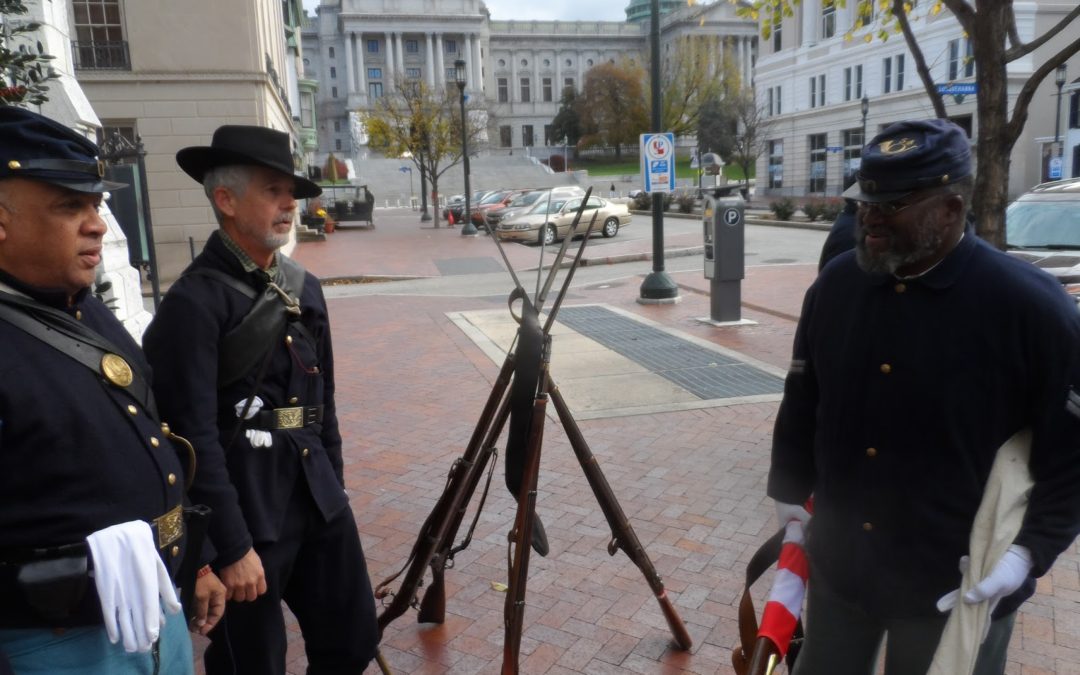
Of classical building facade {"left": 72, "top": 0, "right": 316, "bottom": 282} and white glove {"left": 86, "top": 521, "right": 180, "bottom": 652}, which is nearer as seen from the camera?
white glove {"left": 86, "top": 521, "right": 180, "bottom": 652}

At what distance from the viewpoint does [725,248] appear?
34.0 ft

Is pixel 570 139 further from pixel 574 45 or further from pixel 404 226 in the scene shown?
pixel 404 226

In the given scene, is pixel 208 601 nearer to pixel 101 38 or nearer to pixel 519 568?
pixel 519 568

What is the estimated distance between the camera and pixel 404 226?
122 feet

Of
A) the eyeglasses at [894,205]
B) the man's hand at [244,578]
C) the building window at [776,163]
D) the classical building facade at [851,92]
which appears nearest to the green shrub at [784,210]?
the classical building facade at [851,92]

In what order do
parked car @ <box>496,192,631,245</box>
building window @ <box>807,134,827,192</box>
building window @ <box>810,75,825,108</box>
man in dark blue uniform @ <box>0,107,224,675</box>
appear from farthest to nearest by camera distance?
building window @ <box>807,134,827,192</box>, building window @ <box>810,75,825,108</box>, parked car @ <box>496,192,631,245</box>, man in dark blue uniform @ <box>0,107,224,675</box>

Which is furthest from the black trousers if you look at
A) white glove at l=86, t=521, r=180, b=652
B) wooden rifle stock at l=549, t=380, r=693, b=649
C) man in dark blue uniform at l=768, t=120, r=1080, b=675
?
man in dark blue uniform at l=768, t=120, r=1080, b=675

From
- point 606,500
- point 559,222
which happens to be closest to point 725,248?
point 606,500

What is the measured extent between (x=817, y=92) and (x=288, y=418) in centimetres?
5824

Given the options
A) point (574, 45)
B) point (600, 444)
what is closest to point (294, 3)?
point (600, 444)

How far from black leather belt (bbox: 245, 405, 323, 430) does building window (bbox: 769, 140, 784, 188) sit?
61586 millimetres

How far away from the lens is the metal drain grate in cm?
771

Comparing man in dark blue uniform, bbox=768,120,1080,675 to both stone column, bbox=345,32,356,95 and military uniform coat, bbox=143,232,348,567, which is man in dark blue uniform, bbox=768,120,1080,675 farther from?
stone column, bbox=345,32,356,95

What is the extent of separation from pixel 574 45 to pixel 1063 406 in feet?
383
